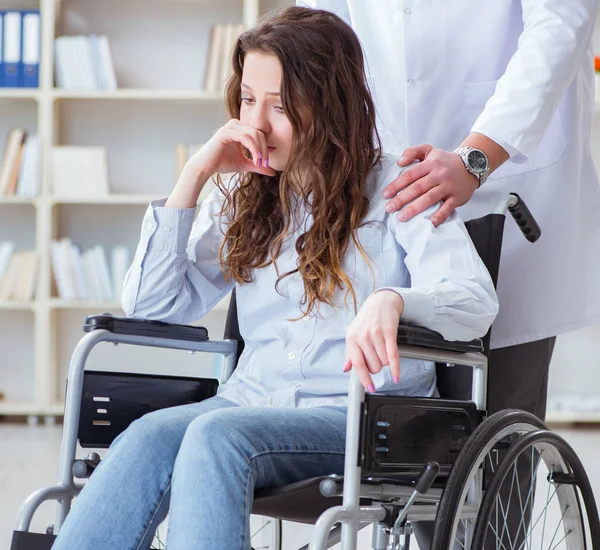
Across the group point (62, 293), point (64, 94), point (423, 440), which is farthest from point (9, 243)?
point (423, 440)

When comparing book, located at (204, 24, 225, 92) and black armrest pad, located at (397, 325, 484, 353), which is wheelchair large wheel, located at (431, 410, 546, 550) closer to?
black armrest pad, located at (397, 325, 484, 353)

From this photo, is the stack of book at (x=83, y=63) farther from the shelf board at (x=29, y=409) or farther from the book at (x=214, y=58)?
the shelf board at (x=29, y=409)

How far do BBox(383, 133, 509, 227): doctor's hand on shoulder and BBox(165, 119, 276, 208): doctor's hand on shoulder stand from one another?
0.20 meters

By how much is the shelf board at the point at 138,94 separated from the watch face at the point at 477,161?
2739 millimetres

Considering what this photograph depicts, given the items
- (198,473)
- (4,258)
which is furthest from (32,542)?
(4,258)

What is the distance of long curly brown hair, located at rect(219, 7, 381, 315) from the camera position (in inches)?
56.0

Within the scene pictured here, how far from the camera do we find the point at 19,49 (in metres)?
4.05

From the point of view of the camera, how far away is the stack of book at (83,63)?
161 inches

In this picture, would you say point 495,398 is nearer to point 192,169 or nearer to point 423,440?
point 423,440

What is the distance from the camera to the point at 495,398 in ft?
5.34

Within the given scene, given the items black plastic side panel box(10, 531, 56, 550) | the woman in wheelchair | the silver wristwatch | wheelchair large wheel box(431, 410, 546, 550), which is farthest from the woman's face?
black plastic side panel box(10, 531, 56, 550)

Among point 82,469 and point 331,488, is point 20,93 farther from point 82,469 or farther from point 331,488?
point 331,488

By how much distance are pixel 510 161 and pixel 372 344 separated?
0.58 m

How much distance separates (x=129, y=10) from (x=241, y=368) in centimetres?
317
